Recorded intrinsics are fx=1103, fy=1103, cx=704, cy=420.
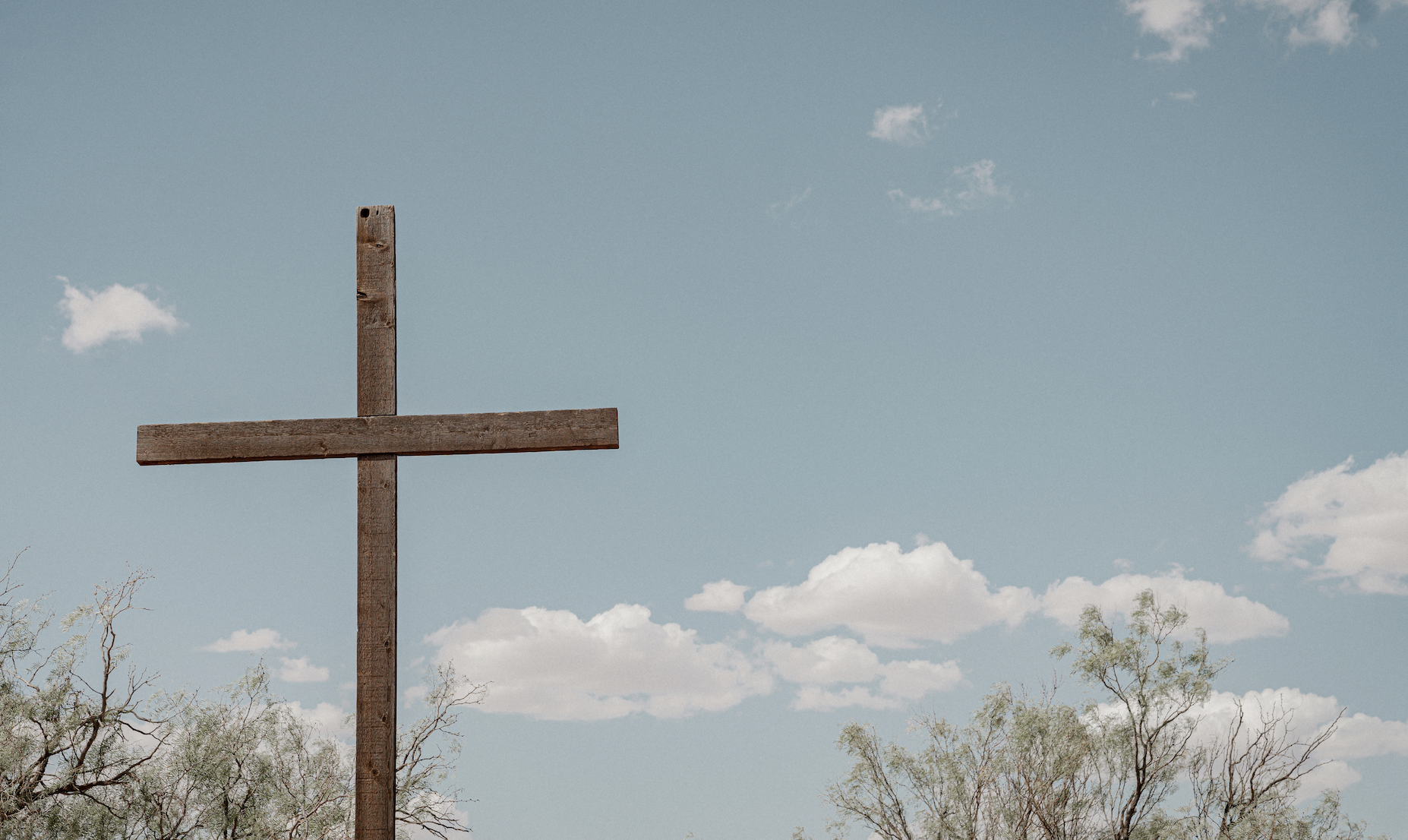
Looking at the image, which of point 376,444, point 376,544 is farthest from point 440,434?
point 376,544

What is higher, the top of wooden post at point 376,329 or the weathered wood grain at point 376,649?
the top of wooden post at point 376,329

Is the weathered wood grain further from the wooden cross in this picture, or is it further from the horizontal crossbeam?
the horizontal crossbeam

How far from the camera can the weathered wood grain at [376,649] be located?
4.49m

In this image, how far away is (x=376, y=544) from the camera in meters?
4.67

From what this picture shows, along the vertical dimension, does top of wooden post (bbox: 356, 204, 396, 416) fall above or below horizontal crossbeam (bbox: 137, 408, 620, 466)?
above

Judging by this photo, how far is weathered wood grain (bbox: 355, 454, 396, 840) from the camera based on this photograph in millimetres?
4492

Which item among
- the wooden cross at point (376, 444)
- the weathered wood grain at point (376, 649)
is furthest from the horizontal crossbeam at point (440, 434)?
the weathered wood grain at point (376, 649)

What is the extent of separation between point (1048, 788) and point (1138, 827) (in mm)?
1438

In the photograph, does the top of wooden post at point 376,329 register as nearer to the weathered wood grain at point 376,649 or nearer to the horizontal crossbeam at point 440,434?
the horizontal crossbeam at point 440,434

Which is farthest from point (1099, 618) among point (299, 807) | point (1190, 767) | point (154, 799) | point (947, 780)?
point (154, 799)

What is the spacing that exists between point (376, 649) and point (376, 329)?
4.59 feet

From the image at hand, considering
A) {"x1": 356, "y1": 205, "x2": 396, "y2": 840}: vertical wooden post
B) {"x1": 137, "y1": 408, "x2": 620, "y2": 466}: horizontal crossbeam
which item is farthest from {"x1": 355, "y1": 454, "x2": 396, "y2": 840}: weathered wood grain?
{"x1": 137, "y1": 408, "x2": 620, "y2": 466}: horizontal crossbeam

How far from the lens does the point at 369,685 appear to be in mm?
4570

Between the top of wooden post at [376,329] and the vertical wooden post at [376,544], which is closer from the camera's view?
the vertical wooden post at [376,544]
